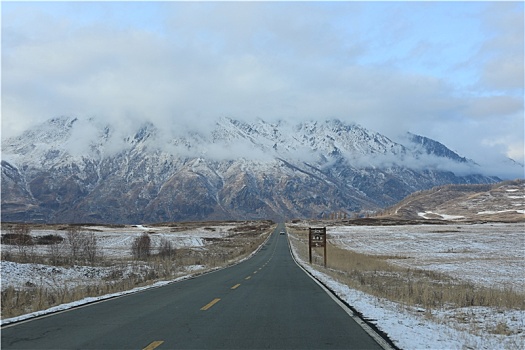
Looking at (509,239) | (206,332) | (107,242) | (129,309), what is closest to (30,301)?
(129,309)

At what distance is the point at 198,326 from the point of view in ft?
37.1

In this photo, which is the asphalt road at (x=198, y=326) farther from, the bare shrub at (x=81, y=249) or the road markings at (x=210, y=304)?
the bare shrub at (x=81, y=249)

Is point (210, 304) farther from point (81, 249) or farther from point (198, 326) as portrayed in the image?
point (81, 249)

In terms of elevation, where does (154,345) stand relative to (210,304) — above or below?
above

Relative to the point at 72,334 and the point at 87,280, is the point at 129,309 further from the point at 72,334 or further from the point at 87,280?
the point at 87,280

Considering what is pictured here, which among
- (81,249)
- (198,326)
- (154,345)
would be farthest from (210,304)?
(81,249)

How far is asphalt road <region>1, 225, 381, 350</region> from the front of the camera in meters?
9.59

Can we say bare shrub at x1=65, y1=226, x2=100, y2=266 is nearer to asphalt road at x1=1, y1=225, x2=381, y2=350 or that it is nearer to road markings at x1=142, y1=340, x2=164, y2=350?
asphalt road at x1=1, y1=225, x2=381, y2=350

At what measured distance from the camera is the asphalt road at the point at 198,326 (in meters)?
9.59

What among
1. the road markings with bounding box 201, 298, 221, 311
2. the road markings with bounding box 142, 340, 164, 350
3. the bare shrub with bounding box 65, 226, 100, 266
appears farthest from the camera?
the bare shrub with bounding box 65, 226, 100, 266

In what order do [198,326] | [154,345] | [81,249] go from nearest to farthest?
[154,345]
[198,326]
[81,249]

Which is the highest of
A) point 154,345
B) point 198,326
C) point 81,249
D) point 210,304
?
point 154,345

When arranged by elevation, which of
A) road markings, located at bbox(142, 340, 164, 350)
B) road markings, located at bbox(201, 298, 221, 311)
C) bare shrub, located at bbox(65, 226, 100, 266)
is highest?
road markings, located at bbox(142, 340, 164, 350)

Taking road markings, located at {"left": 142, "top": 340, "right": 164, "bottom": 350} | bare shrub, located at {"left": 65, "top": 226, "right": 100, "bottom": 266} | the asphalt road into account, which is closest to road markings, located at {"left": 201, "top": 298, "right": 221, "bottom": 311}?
the asphalt road
